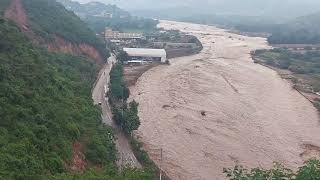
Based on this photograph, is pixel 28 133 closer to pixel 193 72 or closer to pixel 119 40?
pixel 193 72

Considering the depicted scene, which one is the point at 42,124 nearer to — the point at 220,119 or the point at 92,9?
the point at 220,119

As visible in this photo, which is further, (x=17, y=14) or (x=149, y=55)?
(x=149, y=55)

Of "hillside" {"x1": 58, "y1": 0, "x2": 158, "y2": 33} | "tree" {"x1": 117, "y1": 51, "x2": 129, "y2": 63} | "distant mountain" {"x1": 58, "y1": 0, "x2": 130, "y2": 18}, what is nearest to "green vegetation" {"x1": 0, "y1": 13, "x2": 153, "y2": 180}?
"tree" {"x1": 117, "y1": 51, "x2": 129, "y2": 63}

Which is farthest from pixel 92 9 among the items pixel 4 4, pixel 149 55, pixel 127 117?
pixel 127 117

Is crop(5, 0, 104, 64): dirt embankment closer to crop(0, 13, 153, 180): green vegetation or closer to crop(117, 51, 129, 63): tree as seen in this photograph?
crop(117, 51, 129, 63): tree

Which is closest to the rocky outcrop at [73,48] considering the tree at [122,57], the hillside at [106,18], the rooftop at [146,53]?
the tree at [122,57]

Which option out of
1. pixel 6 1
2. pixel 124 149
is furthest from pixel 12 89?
pixel 6 1
